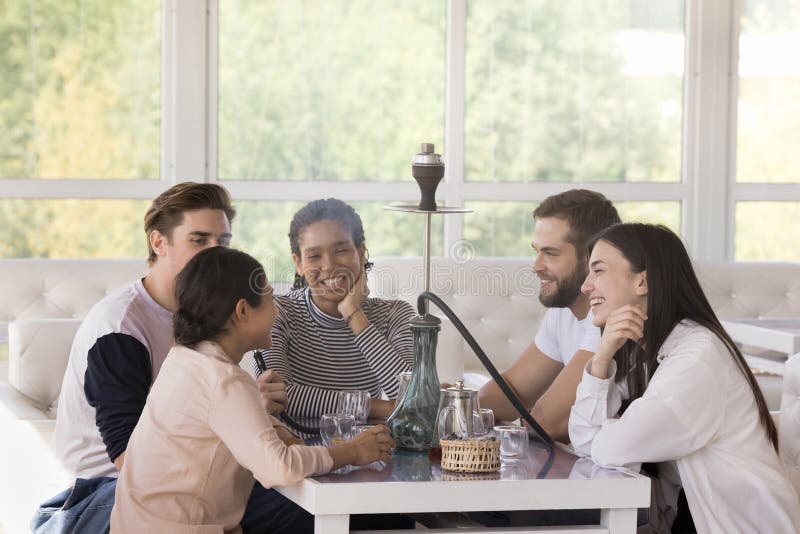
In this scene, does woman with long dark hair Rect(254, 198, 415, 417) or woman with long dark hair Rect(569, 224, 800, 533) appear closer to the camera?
woman with long dark hair Rect(569, 224, 800, 533)

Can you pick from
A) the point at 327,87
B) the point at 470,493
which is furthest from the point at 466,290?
the point at 470,493

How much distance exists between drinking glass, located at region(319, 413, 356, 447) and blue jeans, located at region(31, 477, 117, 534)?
48 cm

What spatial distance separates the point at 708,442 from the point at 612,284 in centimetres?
39

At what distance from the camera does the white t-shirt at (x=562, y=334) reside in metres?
2.78

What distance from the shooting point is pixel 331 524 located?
1.87 metres

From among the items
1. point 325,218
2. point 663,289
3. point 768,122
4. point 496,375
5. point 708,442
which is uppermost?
point 768,122

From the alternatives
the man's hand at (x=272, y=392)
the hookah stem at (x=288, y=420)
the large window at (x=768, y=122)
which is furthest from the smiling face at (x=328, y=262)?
the large window at (x=768, y=122)

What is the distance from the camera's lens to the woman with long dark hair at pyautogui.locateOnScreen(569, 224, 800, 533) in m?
2.11

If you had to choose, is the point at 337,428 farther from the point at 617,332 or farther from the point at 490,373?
the point at 617,332

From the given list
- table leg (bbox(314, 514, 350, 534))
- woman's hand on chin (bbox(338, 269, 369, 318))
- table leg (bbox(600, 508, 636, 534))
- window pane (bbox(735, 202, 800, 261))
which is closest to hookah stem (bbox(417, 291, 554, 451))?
table leg (bbox(600, 508, 636, 534))

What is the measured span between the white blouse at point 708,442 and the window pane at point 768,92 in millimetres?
3892

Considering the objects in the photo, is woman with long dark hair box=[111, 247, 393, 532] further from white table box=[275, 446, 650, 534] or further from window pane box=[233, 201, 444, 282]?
window pane box=[233, 201, 444, 282]

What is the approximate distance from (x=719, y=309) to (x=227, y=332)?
3.24 m

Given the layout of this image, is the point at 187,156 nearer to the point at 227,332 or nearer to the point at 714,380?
the point at 227,332
